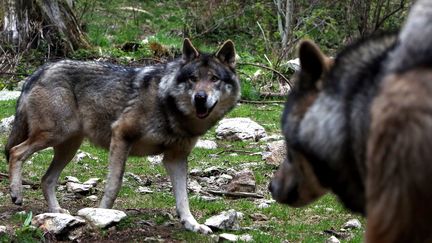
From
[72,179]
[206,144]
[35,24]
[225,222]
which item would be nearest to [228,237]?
[225,222]

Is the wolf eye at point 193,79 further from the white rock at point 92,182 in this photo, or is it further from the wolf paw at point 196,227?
the white rock at point 92,182

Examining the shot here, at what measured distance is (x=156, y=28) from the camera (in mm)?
24312

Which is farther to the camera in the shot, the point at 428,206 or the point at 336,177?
the point at 336,177

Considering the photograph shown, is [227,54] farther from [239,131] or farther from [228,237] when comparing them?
[239,131]

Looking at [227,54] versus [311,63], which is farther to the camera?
[227,54]

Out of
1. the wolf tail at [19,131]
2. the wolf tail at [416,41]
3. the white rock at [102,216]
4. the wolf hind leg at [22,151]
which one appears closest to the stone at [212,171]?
the wolf hind leg at [22,151]

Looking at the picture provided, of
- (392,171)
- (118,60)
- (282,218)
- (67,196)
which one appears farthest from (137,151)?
(118,60)

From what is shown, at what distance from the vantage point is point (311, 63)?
430cm

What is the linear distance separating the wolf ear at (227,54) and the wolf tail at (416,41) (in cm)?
526

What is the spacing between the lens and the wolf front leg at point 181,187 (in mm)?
7668

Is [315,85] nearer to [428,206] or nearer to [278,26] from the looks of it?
[428,206]

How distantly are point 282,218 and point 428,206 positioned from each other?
16.6 feet

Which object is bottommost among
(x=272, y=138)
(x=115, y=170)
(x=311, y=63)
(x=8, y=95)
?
(x=8, y=95)

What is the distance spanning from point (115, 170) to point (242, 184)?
187cm
